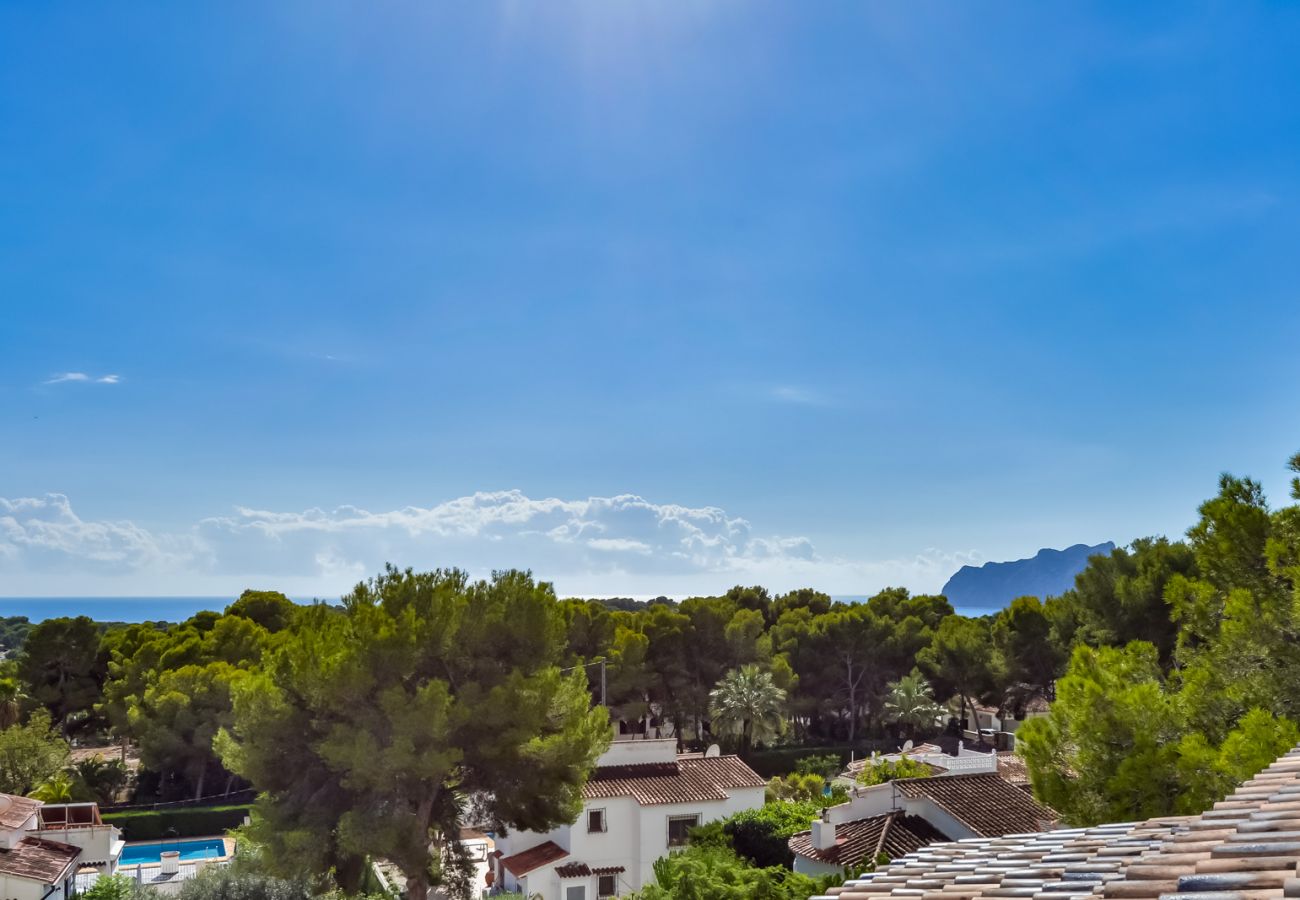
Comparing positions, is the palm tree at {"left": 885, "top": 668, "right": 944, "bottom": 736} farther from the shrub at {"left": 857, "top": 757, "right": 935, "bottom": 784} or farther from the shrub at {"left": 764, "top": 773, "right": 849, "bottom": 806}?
the shrub at {"left": 857, "top": 757, "right": 935, "bottom": 784}

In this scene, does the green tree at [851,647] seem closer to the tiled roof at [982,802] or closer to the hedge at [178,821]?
the hedge at [178,821]

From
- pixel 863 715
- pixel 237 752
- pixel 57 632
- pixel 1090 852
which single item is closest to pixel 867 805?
pixel 237 752

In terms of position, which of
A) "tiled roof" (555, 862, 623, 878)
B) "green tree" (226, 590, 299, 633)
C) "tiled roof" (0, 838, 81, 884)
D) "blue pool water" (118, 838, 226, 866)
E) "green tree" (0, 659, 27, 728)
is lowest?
"blue pool water" (118, 838, 226, 866)

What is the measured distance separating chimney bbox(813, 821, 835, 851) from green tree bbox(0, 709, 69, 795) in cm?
2559

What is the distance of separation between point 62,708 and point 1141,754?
46.4m

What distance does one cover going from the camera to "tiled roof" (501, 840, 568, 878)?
22.6 metres

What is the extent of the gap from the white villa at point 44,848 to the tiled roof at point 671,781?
419 inches

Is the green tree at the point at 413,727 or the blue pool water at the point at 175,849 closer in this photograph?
the green tree at the point at 413,727

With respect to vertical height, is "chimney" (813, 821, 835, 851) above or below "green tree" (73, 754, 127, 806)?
above

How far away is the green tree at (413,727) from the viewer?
59.1 ft

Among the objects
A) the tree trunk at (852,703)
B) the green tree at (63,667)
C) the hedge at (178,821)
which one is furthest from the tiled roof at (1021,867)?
the green tree at (63,667)

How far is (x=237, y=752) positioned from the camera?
18984mm

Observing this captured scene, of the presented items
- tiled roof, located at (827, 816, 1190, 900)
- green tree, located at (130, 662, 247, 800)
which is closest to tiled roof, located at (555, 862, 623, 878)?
tiled roof, located at (827, 816, 1190, 900)

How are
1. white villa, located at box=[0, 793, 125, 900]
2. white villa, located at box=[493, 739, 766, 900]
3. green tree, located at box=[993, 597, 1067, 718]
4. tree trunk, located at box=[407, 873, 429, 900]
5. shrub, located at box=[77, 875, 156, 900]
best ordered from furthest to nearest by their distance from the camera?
green tree, located at box=[993, 597, 1067, 718]
white villa, located at box=[493, 739, 766, 900]
tree trunk, located at box=[407, 873, 429, 900]
shrub, located at box=[77, 875, 156, 900]
white villa, located at box=[0, 793, 125, 900]
